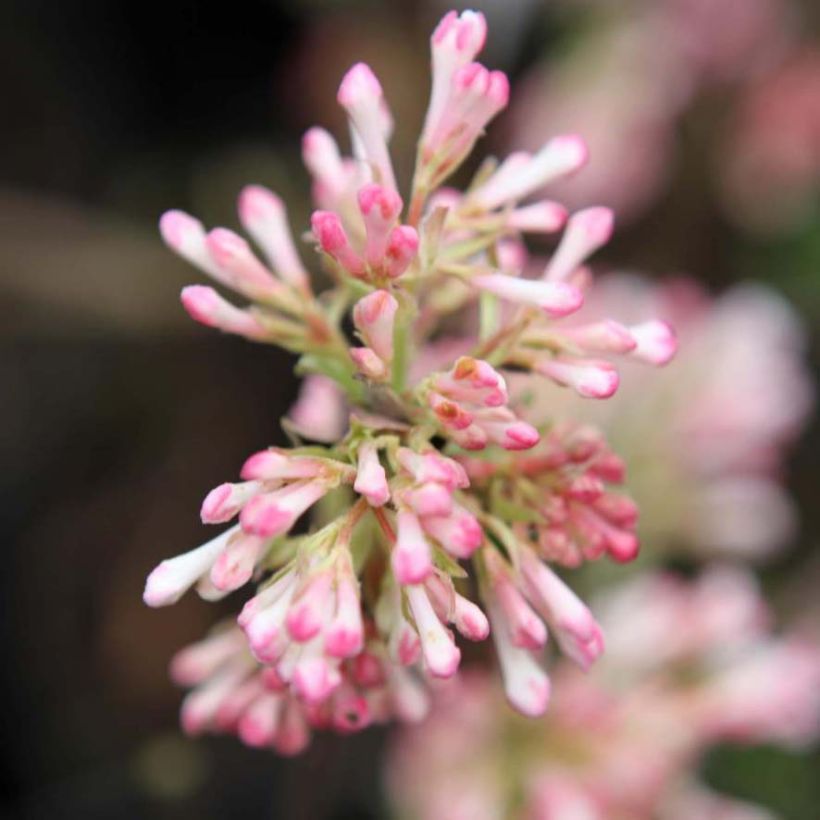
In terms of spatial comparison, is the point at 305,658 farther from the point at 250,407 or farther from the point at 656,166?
the point at 656,166

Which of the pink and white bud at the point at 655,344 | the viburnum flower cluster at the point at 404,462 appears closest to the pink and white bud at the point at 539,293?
the viburnum flower cluster at the point at 404,462

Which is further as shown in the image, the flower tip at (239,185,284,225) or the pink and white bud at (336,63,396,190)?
the flower tip at (239,185,284,225)

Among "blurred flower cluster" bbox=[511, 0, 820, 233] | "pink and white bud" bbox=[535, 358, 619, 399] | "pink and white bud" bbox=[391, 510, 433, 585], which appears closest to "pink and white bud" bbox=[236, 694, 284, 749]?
"pink and white bud" bbox=[391, 510, 433, 585]

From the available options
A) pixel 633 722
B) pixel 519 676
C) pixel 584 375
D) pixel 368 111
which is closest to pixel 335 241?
pixel 368 111

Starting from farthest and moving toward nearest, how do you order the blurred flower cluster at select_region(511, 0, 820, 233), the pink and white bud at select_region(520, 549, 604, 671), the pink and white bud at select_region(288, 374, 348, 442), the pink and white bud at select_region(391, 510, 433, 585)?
the blurred flower cluster at select_region(511, 0, 820, 233) < the pink and white bud at select_region(288, 374, 348, 442) < the pink and white bud at select_region(520, 549, 604, 671) < the pink and white bud at select_region(391, 510, 433, 585)

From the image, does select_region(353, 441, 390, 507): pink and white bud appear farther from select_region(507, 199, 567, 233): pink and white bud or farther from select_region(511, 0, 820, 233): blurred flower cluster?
→ select_region(511, 0, 820, 233): blurred flower cluster

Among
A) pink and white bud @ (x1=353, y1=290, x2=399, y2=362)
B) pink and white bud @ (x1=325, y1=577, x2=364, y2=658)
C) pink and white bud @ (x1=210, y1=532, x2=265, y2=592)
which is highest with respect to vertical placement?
pink and white bud @ (x1=353, y1=290, x2=399, y2=362)

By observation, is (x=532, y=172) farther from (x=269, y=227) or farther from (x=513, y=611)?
(x=513, y=611)

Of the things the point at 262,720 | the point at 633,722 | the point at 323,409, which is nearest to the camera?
the point at 262,720
